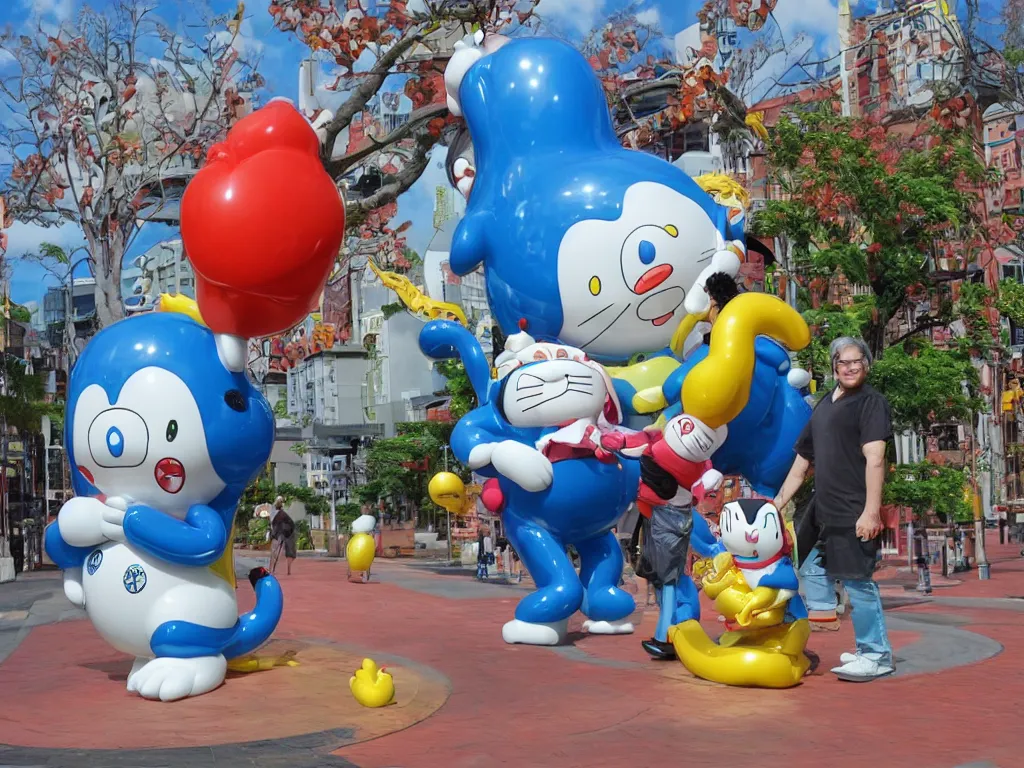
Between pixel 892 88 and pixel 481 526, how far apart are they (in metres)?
11.0

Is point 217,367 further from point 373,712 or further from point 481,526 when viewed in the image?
point 481,526

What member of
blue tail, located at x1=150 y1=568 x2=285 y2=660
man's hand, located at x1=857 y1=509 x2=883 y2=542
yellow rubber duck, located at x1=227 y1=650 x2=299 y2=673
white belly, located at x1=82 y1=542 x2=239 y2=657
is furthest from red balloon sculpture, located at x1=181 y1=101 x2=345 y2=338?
man's hand, located at x1=857 y1=509 x2=883 y2=542

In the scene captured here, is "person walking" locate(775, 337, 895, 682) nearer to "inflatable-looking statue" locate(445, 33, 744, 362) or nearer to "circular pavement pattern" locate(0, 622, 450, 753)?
"inflatable-looking statue" locate(445, 33, 744, 362)

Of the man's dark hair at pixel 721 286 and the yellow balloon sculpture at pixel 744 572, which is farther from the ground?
the man's dark hair at pixel 721 286

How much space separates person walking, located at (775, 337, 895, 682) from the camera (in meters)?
5.89

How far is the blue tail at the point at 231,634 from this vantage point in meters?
6.11

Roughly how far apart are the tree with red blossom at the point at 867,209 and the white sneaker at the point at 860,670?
4.89 m

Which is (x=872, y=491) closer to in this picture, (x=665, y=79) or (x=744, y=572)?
(x=744, y=572)

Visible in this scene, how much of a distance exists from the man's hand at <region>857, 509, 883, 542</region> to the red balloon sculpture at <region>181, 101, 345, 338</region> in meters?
2.90

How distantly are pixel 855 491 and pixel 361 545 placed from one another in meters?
3.25

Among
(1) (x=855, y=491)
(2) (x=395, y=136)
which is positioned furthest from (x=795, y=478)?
(2) (x=395, y=136)

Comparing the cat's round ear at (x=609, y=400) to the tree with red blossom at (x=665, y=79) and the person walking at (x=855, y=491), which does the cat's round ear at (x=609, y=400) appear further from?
the tree with red blossom at (x=665, y=79)

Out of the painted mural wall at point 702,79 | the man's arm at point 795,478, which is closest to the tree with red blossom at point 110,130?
the painted mural wall at point 702,79

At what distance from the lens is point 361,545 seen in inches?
309
